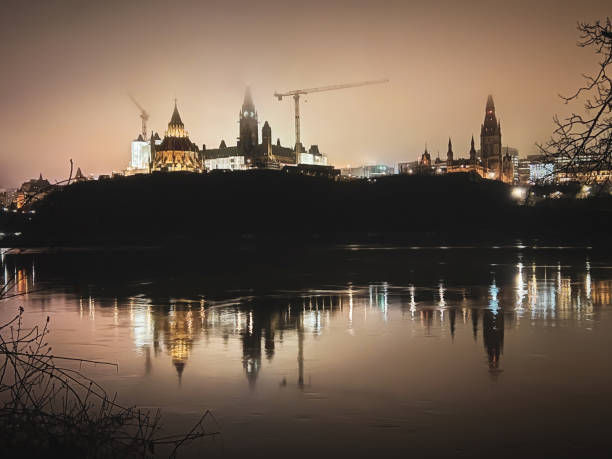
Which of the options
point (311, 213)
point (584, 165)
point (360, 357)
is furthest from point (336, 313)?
point (311, 213)

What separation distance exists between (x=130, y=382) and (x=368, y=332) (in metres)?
8.03

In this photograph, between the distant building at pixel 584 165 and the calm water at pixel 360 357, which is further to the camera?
the calm water at pixel 360 357

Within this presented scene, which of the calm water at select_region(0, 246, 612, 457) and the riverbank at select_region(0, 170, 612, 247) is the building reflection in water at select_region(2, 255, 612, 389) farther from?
the riverbank at select_region(0, 170, 612, 247)

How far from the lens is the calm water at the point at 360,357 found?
1095cm

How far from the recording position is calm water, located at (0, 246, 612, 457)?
10.9 meters

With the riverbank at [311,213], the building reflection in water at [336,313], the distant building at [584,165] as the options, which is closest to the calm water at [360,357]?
the building reflection in water at [336,313]

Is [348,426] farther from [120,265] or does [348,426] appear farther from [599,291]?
[120,265]

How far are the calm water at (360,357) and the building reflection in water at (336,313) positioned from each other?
75mm

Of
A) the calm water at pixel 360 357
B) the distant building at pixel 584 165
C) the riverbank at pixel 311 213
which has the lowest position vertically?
the calm water at pixel 360 357

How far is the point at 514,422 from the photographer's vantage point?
1145 cm

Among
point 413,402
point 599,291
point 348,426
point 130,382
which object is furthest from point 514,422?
point 599,291

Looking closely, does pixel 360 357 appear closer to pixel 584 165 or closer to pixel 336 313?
pixel 336 313

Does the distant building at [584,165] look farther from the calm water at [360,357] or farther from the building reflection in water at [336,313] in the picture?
the building reflection in water at [336,313]

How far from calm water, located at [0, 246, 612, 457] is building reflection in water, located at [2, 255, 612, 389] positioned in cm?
8
